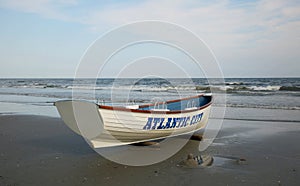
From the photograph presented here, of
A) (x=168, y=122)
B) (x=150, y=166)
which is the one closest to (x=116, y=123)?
(x=150, y=166)

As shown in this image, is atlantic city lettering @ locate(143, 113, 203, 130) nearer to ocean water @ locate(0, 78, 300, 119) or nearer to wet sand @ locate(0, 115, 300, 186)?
wet sand @ locate(0, 115, 300, 186)

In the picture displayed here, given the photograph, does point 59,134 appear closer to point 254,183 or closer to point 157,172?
point 157,172

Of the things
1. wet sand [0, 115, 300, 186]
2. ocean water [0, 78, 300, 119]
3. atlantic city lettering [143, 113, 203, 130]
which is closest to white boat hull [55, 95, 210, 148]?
atlantic city lettering [143, 113, 203, 130]

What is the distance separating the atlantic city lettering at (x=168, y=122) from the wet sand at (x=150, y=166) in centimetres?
57

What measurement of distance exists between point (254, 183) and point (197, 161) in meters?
1.40

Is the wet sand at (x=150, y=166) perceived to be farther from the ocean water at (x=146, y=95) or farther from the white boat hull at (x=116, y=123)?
the ocean water at (x=146, y=95)

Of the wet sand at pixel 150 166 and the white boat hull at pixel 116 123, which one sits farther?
the white boat hull at pixel 116 123

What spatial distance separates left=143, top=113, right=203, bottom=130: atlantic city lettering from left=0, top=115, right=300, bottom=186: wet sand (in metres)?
0.57

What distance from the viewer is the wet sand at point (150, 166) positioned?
478cm

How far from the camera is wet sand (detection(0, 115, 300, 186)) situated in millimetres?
4777

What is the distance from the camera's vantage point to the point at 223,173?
5.04m

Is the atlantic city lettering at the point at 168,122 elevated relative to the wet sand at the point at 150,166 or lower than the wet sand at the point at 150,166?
elevated

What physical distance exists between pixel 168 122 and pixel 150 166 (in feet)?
4.97

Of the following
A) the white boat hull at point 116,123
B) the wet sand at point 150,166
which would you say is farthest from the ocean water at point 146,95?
the wet sand at point 150,166
